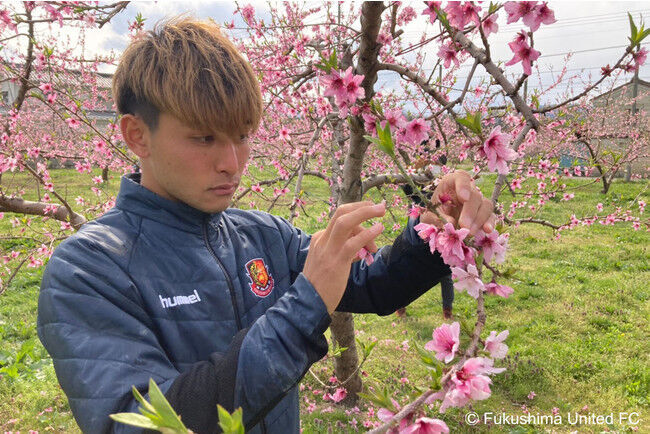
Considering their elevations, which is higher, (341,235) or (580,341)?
(341,235)

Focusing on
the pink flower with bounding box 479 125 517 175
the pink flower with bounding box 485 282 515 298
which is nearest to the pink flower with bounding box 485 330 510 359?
the pink flower with bounding box 485 282 515 298

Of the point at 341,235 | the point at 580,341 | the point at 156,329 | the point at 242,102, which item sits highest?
the point at 242,102

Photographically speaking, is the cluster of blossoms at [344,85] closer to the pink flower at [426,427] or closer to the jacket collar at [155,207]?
the jacket collar at [155,207]

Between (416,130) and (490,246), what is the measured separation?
2.17 ft

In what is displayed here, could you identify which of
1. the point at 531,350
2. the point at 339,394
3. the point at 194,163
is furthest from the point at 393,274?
the point at 531,350

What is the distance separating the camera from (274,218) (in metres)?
1.83

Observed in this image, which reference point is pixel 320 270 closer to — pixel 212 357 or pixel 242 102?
pixel 212 357

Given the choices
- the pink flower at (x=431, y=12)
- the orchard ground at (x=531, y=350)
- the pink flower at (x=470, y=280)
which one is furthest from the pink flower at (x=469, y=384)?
the orchard ground at (x=531, y=350)

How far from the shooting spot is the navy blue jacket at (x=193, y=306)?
89 cm

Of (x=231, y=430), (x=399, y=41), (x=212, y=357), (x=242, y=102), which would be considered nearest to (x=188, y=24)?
(x=242, y=102)

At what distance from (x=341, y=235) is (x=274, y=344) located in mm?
295

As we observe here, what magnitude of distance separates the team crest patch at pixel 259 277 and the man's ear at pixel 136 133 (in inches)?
20.3

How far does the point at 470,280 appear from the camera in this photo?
41.9 inches

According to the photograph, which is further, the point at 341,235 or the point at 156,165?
the point at 156,165
